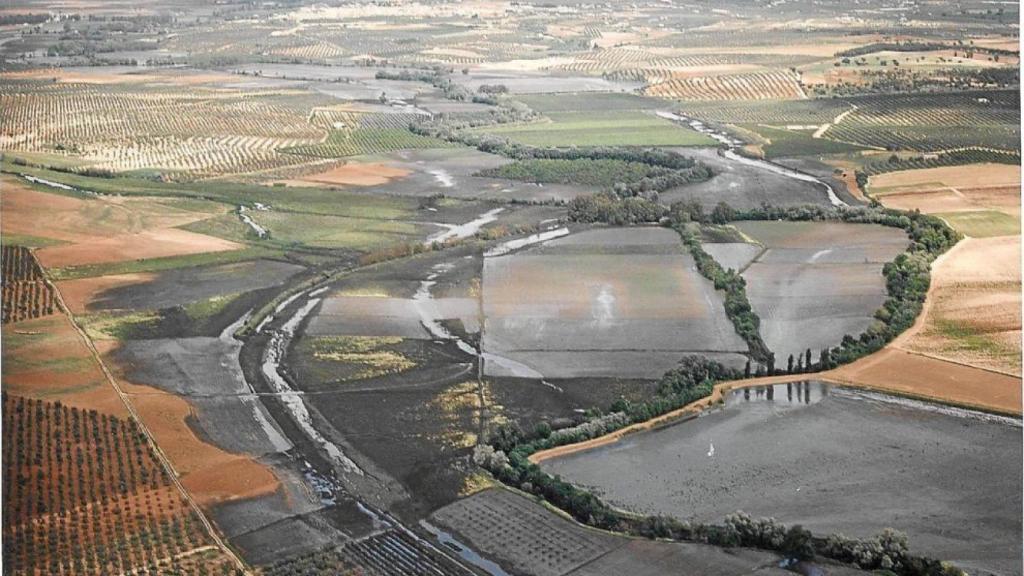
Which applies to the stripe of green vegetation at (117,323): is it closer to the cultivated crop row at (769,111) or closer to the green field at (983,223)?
the green field at (983,223)

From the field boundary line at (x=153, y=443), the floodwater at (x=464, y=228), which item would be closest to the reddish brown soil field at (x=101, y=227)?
the field boundary line at (x=153, y=443)

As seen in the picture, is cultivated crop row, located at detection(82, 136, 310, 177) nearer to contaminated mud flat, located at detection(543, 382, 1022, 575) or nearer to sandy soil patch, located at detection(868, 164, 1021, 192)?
sandy soil patch, located at detection(868, 164, 1021, 192)

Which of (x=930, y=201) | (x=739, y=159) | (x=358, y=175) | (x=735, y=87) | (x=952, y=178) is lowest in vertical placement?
(x=358, y=175)

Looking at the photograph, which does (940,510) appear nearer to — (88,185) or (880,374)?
(880,374)

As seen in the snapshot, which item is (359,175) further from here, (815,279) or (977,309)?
(977,309)

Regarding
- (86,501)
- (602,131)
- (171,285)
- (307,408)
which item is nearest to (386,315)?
(307,408)

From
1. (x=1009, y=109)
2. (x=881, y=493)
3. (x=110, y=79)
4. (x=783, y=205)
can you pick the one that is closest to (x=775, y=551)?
(x=881, y=493)

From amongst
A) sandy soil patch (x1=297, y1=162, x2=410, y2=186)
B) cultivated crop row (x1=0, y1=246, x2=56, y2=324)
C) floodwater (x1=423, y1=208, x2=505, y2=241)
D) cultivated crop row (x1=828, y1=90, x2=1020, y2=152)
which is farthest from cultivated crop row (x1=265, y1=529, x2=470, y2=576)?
cultivated crop row (x1=828, y1=90, x2=1020, y2=152)
